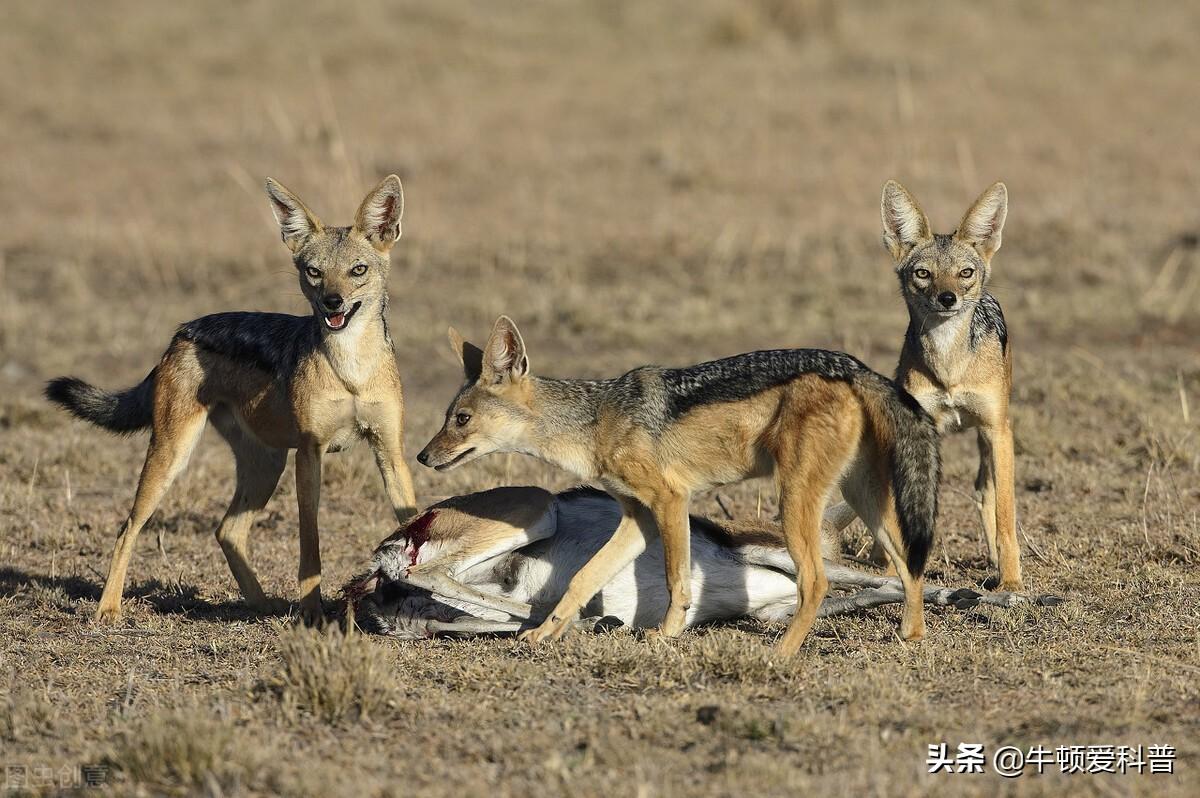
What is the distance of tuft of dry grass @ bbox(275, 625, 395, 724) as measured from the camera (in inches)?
208

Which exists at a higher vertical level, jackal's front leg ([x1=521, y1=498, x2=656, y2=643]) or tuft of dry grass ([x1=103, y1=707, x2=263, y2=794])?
jackal's front leg ([x1=521, y1=498, x2=656, y2=643])

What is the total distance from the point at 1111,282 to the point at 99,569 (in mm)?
10003

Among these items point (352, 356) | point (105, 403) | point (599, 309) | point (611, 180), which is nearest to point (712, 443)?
point (352, 356)

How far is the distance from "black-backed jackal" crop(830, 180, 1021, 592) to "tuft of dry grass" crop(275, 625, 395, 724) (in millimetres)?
2892

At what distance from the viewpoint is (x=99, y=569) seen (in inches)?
320

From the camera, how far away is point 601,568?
658 cm

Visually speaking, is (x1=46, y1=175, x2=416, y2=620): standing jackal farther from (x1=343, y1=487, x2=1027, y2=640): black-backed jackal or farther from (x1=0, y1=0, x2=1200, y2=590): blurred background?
(x1=0, y1=0, x2=1200, y2=590): blurred background

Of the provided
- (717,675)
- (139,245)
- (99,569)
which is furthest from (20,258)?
(717,675)

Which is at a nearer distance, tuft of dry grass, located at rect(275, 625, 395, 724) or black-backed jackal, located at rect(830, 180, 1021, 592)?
tuft of dry grass, located at rect(275, 625, 395, 724)

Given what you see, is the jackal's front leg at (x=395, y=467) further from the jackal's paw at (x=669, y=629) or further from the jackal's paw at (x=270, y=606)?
the jackal's paw at (x=669, y=629)

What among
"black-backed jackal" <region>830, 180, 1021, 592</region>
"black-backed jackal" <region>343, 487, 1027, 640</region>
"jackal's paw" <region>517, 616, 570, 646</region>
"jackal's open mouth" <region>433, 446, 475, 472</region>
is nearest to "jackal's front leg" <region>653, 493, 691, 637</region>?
"black-backed jackal" <region>343, 487, 1027, 640</region>

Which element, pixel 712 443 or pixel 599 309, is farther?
pixel 599 309

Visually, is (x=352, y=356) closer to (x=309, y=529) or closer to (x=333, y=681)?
(x=309, y=529)

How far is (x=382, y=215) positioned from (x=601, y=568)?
2.22 m
